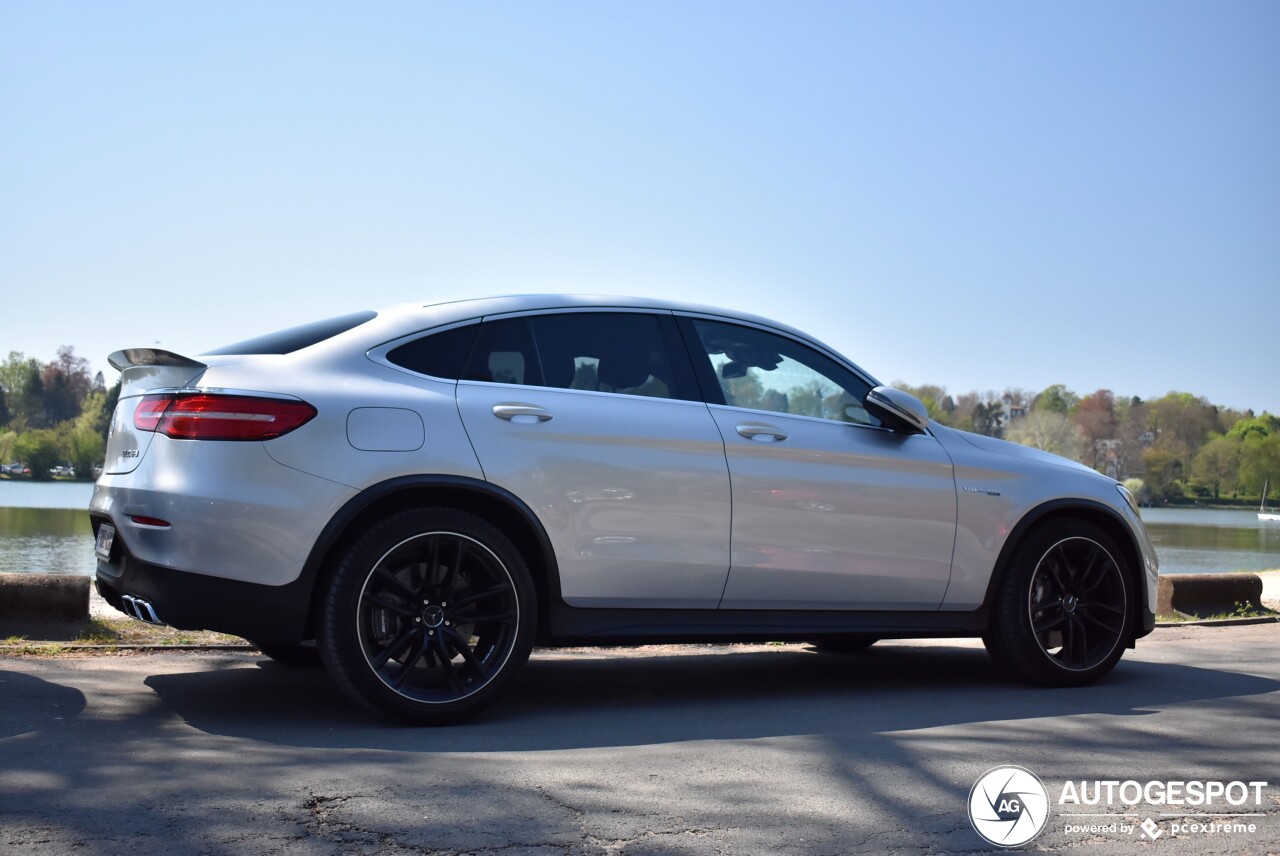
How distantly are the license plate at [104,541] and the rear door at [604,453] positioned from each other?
1.39 metres

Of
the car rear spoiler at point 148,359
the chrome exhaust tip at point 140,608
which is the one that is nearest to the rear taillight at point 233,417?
the car rear spoiler at point 148,359

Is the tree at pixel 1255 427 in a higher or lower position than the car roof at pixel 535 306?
higher

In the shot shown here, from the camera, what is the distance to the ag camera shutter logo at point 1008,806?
3.27 m

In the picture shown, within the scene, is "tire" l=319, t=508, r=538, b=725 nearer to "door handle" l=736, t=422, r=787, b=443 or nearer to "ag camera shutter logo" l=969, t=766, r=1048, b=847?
"door handle" l=736, t=422, r=787, b=443

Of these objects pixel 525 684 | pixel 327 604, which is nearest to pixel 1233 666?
pixel 525 684

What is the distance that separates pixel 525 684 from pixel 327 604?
1596 mm

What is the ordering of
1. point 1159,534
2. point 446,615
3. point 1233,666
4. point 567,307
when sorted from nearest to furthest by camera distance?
point 446,615, point 567,307, point 1233,666, point 1159,534

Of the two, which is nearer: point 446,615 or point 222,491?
point 222,491

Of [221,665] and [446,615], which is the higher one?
[446,615]

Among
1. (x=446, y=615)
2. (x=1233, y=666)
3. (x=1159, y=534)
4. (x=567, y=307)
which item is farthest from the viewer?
(x=1159, y=534)

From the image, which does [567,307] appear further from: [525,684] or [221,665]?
[221,665]

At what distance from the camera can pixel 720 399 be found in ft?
17.6

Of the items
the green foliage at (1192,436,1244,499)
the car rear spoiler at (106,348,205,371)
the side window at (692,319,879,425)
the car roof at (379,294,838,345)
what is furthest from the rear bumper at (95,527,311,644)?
the green foliage at (1192,436,1244,499)

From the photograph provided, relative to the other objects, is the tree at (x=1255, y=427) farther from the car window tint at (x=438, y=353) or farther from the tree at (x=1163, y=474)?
the car window tint at (x=438, y=353)
